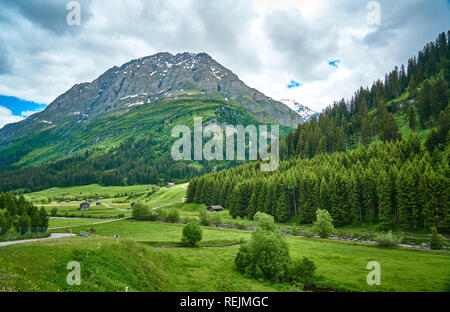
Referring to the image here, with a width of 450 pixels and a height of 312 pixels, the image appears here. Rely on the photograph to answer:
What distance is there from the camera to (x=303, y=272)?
1610 inches

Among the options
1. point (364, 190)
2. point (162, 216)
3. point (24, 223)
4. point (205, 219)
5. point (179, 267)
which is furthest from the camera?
point (162, 216)

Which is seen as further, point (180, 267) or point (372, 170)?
point (372, 170)

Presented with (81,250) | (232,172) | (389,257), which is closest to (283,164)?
(232,172)

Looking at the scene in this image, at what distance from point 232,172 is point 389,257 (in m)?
108

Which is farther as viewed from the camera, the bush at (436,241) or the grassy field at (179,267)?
the bush at (436,241)

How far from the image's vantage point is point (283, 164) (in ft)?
444

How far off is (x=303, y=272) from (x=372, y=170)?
66735mm

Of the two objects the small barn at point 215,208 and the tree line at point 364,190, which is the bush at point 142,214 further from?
the tree line at point 364,190

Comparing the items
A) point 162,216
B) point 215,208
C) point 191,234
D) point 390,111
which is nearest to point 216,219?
point 162,216

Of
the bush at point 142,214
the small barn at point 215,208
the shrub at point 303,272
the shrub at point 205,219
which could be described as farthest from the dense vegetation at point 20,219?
the small barn at point 215,208

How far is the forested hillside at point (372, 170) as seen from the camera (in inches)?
2874

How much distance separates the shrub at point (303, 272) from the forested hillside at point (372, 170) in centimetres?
4838

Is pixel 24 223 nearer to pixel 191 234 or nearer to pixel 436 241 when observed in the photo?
pixel 191 234

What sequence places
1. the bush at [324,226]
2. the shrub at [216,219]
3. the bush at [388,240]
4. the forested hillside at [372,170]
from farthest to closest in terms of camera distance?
the shrub at [216,219] < the forested hillside at [372,170] < the bush at [324,226] < the bush at [388,240]
